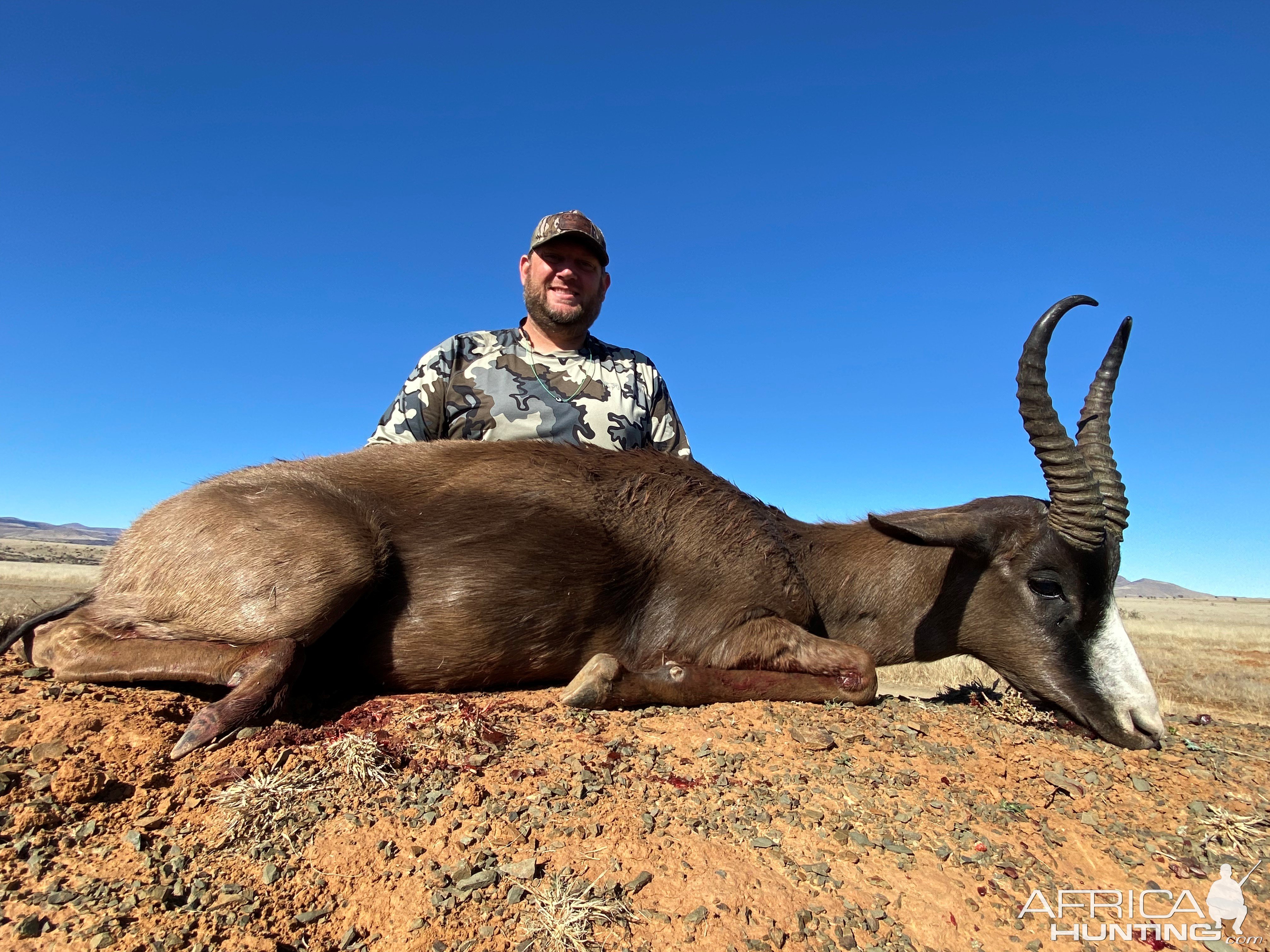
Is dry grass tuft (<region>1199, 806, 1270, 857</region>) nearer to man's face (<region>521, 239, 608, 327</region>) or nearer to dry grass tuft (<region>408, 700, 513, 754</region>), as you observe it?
dry grass tuft (<region>408, 700, 513, 754</region>)

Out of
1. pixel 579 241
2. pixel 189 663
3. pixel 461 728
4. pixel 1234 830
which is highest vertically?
pixel 579 241

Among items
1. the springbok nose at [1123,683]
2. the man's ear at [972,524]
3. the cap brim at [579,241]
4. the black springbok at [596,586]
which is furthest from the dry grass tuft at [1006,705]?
the cap brim at [579,241]

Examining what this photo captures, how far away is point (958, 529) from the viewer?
5062 millimetres

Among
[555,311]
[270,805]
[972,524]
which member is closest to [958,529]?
[972,524]

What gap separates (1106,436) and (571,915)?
16.6ft

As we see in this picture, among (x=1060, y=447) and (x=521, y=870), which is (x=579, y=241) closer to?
(x=1060, y=447)

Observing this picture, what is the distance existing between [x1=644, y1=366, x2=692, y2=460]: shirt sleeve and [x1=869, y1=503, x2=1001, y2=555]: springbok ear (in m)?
2.46

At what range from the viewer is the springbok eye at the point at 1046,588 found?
505 cm

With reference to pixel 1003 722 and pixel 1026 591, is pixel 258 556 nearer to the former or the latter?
pixel 1003 722

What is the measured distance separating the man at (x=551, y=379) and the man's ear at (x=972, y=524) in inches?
97.4

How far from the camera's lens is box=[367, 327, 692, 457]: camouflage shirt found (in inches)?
247

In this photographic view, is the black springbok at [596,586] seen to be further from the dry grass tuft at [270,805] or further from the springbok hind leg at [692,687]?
the dry grass tuft at [270,805]

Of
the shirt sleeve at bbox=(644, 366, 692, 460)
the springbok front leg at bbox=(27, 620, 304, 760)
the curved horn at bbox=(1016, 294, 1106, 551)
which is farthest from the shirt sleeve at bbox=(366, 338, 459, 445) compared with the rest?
the curved horn at bbox=(1016, 294, 1106, 551)

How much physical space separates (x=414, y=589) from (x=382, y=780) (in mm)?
1417
